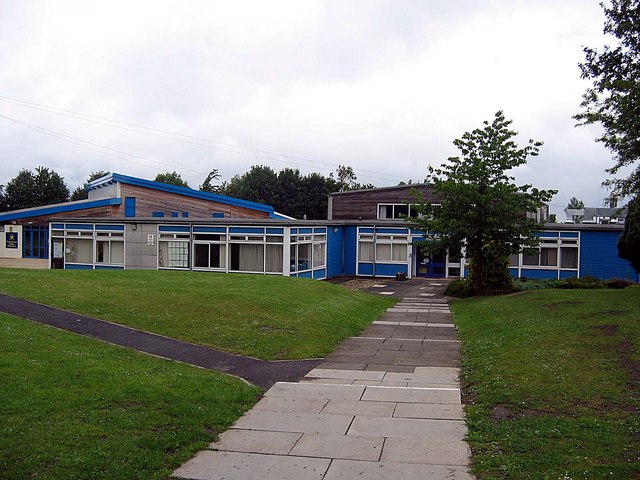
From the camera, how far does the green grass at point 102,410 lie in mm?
5922

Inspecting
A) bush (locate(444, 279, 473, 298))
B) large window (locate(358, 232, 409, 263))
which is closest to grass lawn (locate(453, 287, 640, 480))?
bush (locate(444, 279, 473, 298))

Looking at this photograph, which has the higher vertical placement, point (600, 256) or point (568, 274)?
point (600, 256)

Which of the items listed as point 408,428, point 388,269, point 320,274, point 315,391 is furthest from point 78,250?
point 408,428

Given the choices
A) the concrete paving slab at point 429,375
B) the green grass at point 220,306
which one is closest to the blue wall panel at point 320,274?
the green grass at point 220,306

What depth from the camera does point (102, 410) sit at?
7398 millimetres

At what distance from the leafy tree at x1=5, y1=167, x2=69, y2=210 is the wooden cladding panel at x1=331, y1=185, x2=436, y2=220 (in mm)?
34481

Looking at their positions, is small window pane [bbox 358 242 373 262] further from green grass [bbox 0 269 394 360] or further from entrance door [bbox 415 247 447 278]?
green grass [bbox 0 269 394 360]

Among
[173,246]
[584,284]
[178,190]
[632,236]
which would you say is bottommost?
[584,284]

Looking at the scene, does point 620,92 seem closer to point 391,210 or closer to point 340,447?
point 340,447

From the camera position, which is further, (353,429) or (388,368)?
(388,368)

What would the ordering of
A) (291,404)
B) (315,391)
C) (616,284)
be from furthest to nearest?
(616,284)
(315,391)
(291,404)

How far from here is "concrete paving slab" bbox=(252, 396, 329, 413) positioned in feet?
27.4

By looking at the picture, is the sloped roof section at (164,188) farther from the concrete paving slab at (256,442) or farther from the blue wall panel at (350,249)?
the concrete paving slab at (256,442)

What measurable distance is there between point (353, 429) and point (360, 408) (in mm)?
995
